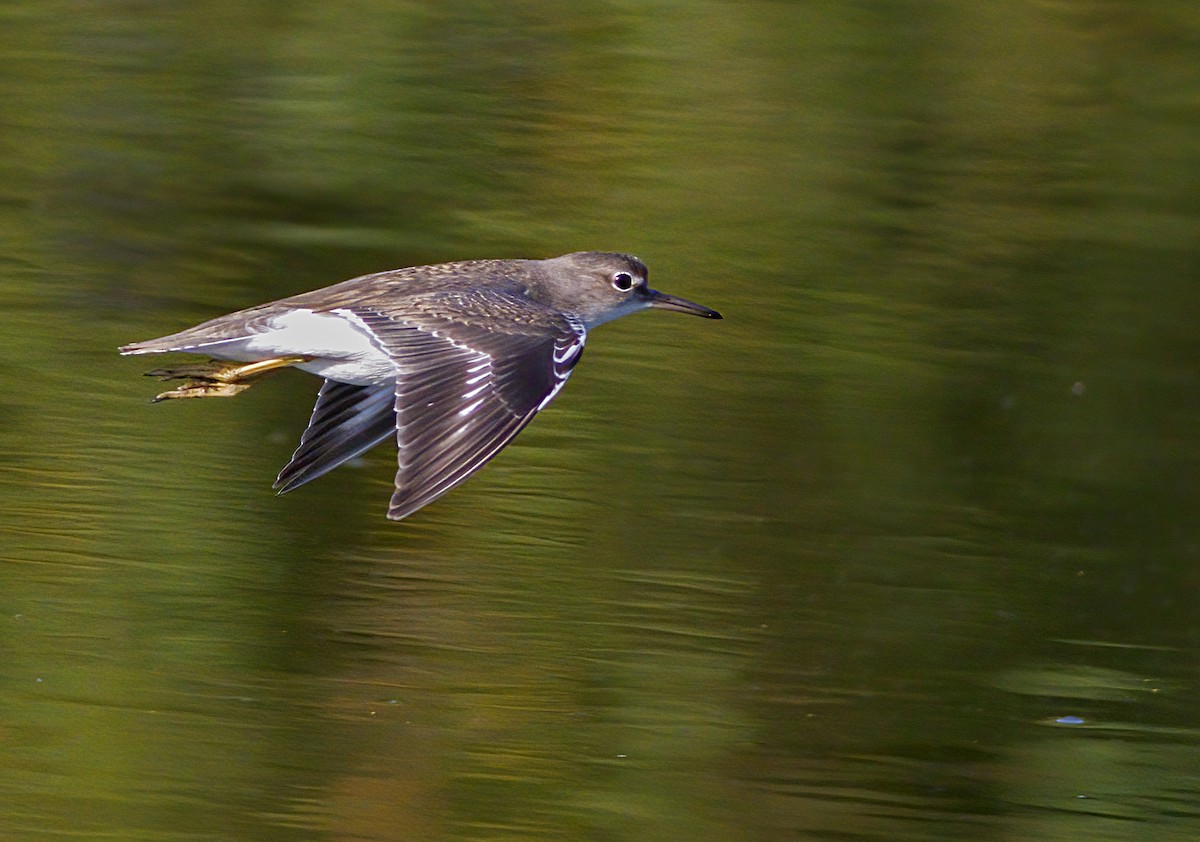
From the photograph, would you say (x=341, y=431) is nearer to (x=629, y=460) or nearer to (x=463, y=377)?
(x=463, y=377)

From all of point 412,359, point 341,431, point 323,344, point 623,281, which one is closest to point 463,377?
point 412,359

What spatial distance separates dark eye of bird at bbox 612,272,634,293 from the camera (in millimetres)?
9109

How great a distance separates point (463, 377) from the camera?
7.27 metres

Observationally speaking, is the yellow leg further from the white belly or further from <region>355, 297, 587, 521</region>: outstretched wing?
<region>355, 297, 587, 521</region>: outstretched wing

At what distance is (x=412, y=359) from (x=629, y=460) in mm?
2338

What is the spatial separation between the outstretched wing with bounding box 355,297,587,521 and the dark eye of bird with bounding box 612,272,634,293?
3.74 ft

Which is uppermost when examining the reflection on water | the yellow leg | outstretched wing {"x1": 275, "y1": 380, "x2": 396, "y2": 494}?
the yellow leg

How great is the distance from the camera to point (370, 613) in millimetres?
7953

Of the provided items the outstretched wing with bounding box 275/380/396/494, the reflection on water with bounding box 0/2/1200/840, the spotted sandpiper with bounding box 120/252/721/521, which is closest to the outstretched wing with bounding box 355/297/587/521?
the spotted sandpiper with bounding box 120/252/721/521

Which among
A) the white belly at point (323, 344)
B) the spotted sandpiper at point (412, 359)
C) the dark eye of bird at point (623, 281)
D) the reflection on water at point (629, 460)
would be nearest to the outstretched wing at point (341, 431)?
the spotted sandpiper at point (412, 359)

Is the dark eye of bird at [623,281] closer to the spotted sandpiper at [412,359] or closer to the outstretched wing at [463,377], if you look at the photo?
the spotted sandpiper at [412,359]

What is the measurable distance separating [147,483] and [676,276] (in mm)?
4375

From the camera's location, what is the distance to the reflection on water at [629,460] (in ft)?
23.6

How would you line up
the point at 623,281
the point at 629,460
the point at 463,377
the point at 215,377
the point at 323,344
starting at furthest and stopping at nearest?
1. the point at 629,460
2. the point at 623,281
3. the point at 215,377
4. the point at 323,344
5. the point at 463,377
